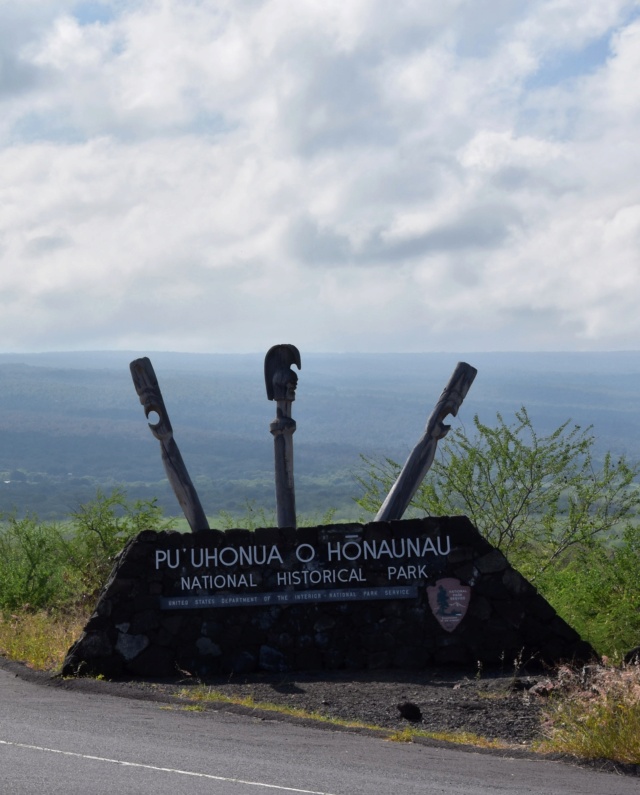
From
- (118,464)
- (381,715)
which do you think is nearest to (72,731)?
(381,715)

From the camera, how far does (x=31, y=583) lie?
18703 millimetres

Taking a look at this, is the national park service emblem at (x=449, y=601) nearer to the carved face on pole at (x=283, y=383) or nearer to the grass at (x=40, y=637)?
the carved face on pole at (x=283, y=383)

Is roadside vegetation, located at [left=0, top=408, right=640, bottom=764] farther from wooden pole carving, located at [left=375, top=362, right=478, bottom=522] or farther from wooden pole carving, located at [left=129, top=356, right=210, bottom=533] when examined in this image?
wooden pole carving, located at [left=375, top=362, right=478, bottom=522]

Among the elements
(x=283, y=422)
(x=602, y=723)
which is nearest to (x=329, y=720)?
(x=602, y=723)

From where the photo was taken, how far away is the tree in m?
19.3

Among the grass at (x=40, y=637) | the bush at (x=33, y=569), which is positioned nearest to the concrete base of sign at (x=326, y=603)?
the grass at (x=40, y=637)

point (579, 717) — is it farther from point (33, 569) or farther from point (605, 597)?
point (33, 569)

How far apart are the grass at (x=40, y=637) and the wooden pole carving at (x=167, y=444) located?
1.96 metres

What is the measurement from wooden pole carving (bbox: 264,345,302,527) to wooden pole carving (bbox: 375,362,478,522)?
3.67 feet

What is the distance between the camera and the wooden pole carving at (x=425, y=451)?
14266 mm

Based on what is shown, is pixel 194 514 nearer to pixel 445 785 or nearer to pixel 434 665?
pixel 434 665

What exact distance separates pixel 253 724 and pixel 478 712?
2.03 metres

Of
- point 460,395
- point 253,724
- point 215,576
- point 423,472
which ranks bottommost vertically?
point 253,724

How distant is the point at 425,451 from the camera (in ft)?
47.2
